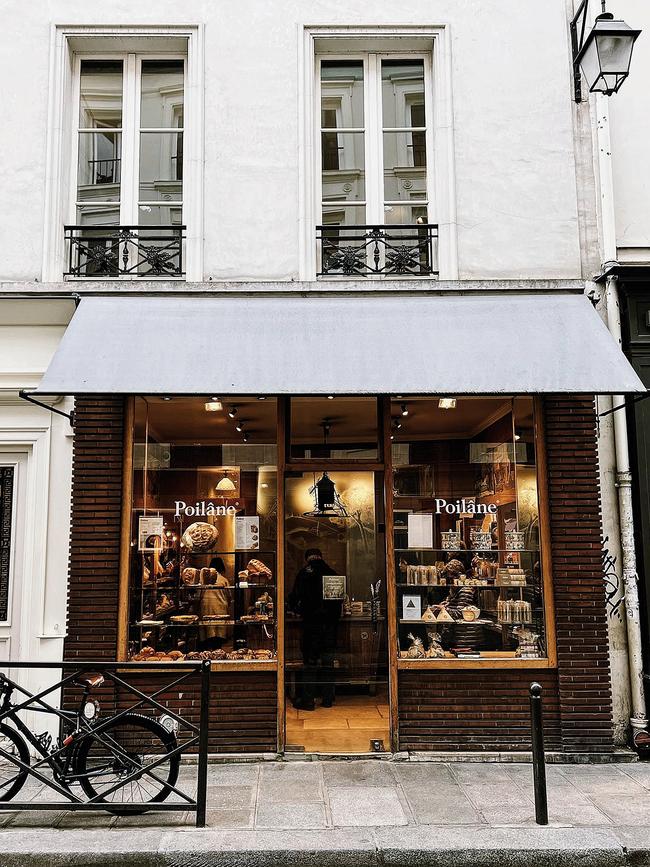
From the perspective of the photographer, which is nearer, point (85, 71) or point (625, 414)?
point (625, 414)

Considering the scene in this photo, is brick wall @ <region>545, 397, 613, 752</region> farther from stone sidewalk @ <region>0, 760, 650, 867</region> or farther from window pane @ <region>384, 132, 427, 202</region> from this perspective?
window pane @ <region>384, 132, 427, 202</region>

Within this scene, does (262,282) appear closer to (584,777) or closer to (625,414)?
(625,414)

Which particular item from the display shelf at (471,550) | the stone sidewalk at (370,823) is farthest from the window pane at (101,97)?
the stone sidewalk at (370,823)

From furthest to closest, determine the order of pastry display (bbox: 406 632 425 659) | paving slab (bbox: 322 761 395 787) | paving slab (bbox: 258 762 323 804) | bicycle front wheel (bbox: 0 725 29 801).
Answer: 1. pastry display (bbox: 406 632 425 659)
2. paving slab (bbox: 322 761 395 787)
3. paving slab (bbox: 258 762 323 804)
4. bicycle front wheel (bbox: 0 725 29 801)

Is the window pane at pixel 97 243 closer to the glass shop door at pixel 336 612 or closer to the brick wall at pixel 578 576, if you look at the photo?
the glass shop door at pixel 336 612

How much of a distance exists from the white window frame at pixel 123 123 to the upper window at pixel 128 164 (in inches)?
1.0

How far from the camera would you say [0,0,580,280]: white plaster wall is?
25.5 feet

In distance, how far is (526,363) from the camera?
6.70 m

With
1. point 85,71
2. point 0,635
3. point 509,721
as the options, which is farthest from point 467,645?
point 85,71

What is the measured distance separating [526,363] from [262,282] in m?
2.76

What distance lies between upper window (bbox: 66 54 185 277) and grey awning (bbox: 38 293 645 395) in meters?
0.75

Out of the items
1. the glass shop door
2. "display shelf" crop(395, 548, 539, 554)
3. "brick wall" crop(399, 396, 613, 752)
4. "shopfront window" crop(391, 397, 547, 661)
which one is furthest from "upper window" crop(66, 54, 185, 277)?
"brick wall" crop(399, 396, 613, 752)

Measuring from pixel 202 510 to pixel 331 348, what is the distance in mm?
2166

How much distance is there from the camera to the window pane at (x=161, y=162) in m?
8.15
